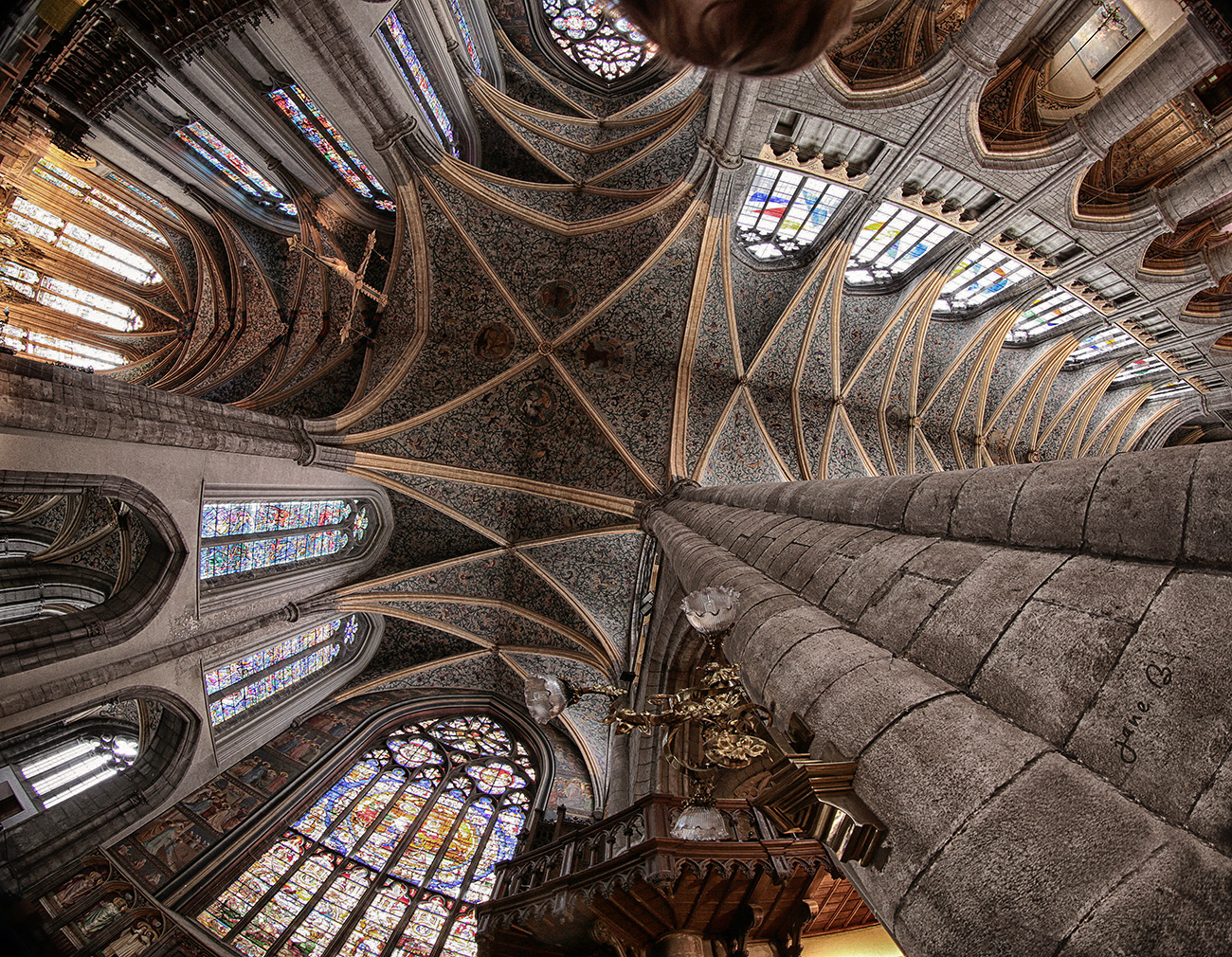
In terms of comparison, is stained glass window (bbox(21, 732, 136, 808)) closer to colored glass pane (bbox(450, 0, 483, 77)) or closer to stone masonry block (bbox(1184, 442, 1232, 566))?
stone masonry block (bbox(1184, 442, 1232, 566))

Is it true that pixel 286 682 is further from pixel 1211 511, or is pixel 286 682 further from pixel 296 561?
pixel 1211 511

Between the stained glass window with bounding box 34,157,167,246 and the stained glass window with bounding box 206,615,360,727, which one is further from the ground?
the stained glass window with bounding box 34,157,167,246

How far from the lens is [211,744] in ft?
25.1

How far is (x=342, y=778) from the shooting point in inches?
376

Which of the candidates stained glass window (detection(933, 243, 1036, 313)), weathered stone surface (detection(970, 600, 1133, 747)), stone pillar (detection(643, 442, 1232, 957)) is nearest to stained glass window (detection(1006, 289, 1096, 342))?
stained glass window (detection(933, 243, 1036, 313))

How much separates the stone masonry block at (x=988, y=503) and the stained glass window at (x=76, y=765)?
31.5 ft

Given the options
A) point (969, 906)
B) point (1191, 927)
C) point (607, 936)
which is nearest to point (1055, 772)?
point (969, 906)

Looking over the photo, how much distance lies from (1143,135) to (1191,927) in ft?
33.8

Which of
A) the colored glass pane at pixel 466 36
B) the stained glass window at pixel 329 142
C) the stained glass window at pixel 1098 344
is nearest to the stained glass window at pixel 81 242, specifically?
the stained glass window at pixel 329 142

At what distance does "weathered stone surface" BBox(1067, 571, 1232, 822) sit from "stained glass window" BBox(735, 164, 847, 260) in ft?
29.4

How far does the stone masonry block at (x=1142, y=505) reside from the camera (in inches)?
53.1

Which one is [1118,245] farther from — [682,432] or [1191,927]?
[1191,927]

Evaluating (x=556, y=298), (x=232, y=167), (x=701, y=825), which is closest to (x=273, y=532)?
(x=232, y=167)

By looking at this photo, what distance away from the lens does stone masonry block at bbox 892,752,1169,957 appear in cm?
89
